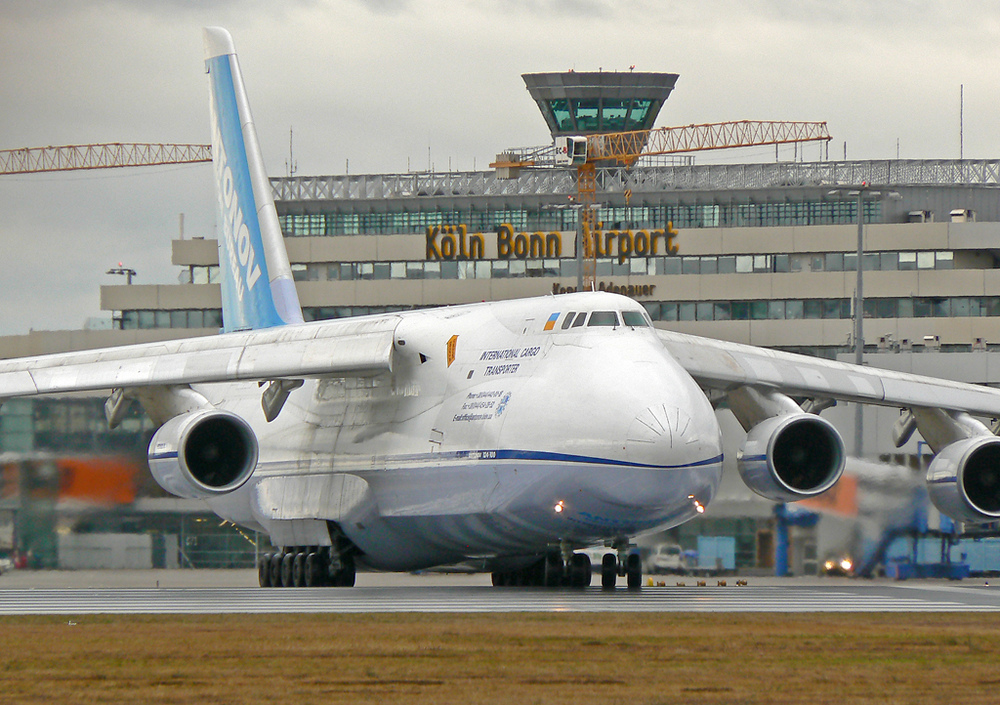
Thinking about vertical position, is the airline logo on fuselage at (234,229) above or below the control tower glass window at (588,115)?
below

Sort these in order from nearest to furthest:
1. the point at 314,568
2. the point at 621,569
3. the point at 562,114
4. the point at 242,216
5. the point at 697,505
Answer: the point at 697,505 → the point at 621,569 → the point at 314,568 → the point at 242,216 → the point at 562,114

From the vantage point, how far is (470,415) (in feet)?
72.2

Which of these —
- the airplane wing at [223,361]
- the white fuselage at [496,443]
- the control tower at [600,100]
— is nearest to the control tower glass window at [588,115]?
the control tower at [600,100]

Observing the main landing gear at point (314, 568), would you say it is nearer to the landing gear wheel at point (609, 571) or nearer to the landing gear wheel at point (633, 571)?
the landing gear wheel at point (609, 571)

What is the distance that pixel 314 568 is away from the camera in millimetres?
25594

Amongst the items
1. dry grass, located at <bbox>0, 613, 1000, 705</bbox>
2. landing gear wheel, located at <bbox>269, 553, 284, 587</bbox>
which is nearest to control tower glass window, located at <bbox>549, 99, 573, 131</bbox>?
landing gear wheel, located at <bbox>269, 553, 284, 587</bbox>

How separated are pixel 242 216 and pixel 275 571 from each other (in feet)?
26.5

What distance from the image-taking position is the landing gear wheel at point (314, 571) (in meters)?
25.6

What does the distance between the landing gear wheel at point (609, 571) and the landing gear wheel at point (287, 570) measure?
5.75 meters

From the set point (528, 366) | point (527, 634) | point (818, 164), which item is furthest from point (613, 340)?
point (818, 164)

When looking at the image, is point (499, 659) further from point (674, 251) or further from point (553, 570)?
point (674, 251)

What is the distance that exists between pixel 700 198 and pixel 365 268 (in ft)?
53.2

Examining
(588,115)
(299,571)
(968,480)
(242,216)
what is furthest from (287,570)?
(588,115)

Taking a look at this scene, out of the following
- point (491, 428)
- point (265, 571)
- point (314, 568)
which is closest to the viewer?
point (491, 428)
